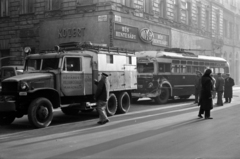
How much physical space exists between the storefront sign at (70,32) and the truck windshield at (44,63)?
43.8 feet

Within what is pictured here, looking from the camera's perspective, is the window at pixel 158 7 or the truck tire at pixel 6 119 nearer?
the truck tire at pixel 6 119

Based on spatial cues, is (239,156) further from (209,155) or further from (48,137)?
(48,137)

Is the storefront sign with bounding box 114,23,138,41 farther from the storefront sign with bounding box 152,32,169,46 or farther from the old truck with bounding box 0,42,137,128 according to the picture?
the old truck with bounding box 0,42,137,128

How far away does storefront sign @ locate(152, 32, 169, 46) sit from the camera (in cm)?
2914

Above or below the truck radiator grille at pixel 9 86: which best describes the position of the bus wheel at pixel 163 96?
below

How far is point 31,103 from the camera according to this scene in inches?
374

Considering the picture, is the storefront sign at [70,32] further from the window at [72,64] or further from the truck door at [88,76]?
the window at [72,64]

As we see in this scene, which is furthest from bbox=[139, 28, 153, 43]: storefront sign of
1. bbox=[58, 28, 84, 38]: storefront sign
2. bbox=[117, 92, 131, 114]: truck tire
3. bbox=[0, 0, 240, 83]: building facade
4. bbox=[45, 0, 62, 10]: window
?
bbox=[117, 92, 131, 114]: truck tire

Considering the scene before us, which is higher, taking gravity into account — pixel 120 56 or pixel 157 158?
pixel 120 56

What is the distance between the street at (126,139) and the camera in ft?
20.7

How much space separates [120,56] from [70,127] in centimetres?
421

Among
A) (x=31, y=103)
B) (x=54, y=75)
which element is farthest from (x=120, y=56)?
(x=31, y=103)

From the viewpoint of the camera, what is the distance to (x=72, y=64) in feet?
35.6

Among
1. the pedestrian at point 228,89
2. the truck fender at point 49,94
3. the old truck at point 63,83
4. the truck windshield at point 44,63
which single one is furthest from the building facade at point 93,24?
the truck fender at point 49,94
